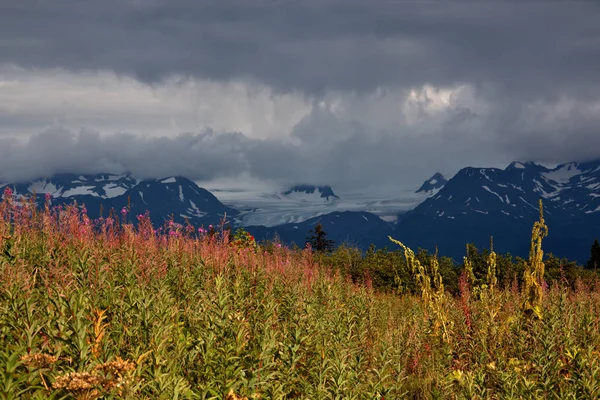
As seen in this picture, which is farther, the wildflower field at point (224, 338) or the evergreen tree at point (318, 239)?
the evergreen tree at point (318, 239)

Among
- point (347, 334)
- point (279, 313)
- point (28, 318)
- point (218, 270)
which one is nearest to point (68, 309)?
point (28, 318)

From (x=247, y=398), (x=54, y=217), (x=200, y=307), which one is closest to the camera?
(x=247, y=398)

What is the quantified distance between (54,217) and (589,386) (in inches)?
471

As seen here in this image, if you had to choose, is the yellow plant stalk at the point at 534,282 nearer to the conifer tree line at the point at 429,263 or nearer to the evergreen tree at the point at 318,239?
the conifer tree line at the point at 429,263

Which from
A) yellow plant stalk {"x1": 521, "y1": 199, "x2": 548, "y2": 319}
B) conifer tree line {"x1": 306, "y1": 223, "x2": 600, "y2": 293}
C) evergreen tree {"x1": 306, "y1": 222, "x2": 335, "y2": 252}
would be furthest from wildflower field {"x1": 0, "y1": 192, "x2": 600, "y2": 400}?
evergreen tree {"x1": 306, "y1": 222, "x2": 335, "y2": 252}

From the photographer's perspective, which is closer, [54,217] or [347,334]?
[347,334]

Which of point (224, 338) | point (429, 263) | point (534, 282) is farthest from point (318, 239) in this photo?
point (224, 338)

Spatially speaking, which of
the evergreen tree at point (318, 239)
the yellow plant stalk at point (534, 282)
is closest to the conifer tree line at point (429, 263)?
the yellow plant stalk at point (534, 282)

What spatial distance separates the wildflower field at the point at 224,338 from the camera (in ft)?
12.1

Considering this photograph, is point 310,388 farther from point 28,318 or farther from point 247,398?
point 28,318

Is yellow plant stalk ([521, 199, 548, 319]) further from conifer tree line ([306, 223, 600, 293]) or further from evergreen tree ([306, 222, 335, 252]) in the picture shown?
evergreen tree ([306, 222, 335, 252])

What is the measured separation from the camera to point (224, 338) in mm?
4707

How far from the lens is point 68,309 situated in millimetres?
4008

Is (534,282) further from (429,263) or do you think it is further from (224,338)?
(429,263)
